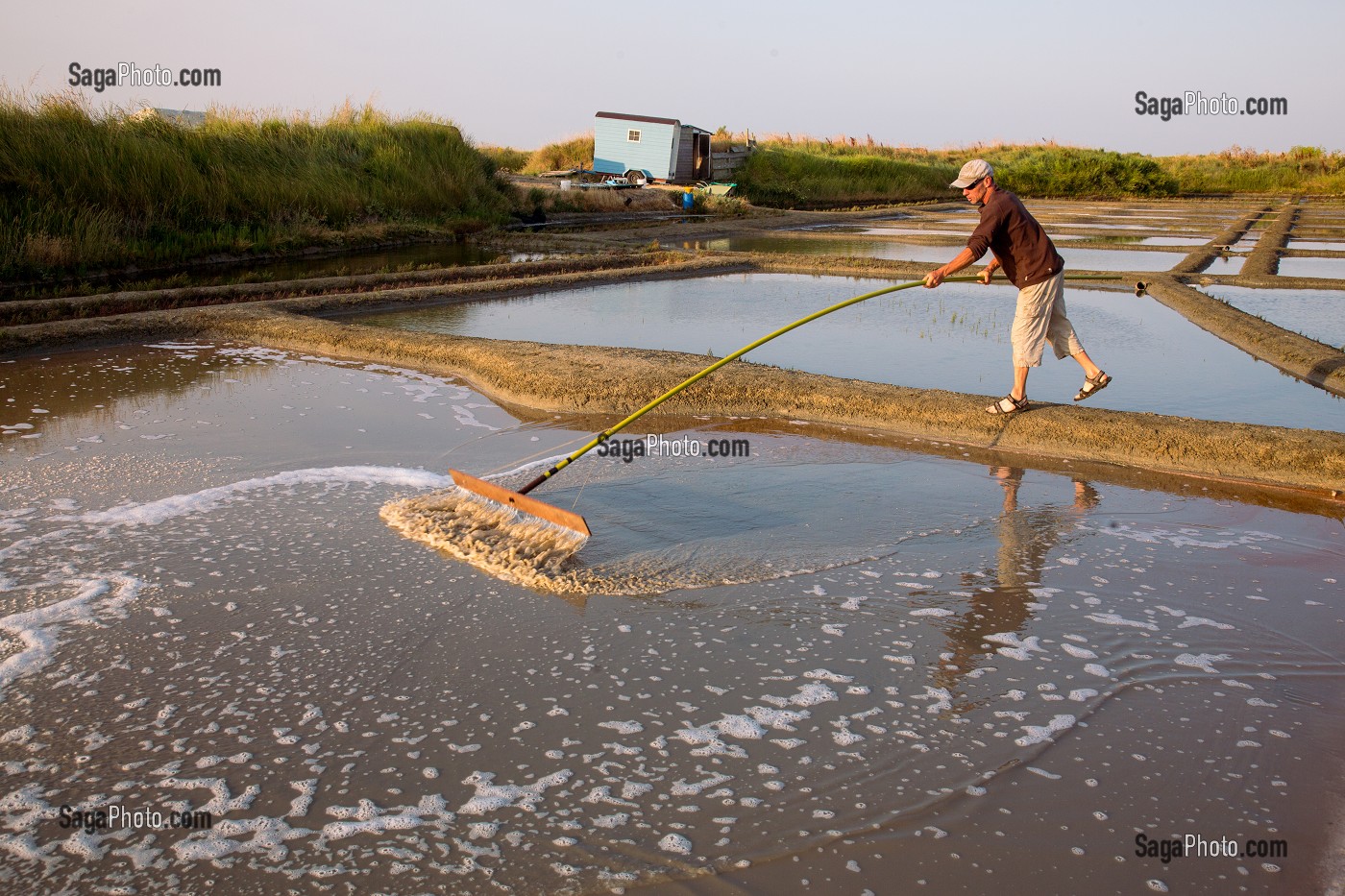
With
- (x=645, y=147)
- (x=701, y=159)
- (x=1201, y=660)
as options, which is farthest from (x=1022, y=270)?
(x=701, y=159)

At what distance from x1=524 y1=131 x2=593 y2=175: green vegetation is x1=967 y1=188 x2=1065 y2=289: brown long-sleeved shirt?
26.4m

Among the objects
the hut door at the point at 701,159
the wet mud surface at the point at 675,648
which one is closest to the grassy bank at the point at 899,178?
the hut door at the point at 701,159

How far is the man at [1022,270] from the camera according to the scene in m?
5.14

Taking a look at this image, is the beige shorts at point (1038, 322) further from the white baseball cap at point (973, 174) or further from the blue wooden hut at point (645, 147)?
the blue wooden hut at point (645, 147)

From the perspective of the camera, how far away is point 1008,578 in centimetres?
369

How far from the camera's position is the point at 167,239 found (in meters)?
11.6

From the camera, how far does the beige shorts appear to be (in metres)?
5.25

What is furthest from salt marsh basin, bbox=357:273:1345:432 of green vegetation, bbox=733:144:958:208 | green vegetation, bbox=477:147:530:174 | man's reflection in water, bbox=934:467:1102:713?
green vegetation, bbox=477:147:530:174

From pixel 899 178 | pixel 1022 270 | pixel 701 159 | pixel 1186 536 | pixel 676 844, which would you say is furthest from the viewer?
pixel 899 178

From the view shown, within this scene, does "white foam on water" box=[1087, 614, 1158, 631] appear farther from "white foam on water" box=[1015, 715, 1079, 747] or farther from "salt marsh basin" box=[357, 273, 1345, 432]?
"salt marsh basin" box=[357, 273, 1345, 432]

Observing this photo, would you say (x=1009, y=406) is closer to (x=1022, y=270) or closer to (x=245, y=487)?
(x=1022, y=270)

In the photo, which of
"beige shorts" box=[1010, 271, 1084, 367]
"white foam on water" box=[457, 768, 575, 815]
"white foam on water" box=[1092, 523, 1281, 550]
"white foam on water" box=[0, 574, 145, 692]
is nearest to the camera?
"white foam on water" box=[457, 768, 575, 815]

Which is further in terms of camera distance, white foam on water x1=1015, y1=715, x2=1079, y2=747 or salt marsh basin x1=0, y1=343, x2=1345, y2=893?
white foam on water x1=1015, y1=715, x2=1079, y2=747

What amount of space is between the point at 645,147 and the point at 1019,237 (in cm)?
2178
